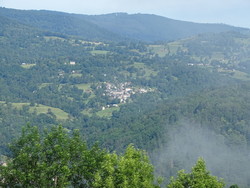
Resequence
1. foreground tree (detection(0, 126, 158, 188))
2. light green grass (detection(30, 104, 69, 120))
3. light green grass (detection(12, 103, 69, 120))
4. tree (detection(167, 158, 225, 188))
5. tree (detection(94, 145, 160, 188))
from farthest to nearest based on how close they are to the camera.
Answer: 1. light green grass (detection(30, 104, 69, 120))
2. light green grass (detection(12, 103, 69, 120))
3. tree (detection(167, 158, 225, 188))
4. tree (detection(94, 145, 160, 188))
5. foreground tree (detection(0, 126, 158, 188))

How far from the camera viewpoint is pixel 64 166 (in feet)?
99.4

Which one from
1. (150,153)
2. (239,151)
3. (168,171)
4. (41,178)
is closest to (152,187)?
(41,178)

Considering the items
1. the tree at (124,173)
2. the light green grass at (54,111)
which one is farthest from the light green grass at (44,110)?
the tree at (124,173)

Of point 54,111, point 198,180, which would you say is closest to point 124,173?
point 198,180

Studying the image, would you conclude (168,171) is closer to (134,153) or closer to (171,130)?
(171,130)

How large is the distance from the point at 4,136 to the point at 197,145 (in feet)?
230

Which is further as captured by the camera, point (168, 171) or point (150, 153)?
point (150, 153)

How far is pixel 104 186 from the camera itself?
31.0 m

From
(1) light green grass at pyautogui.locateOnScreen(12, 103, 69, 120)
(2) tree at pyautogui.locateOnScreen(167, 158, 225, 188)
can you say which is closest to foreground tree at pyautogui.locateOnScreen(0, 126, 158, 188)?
(2) tree at pyautogui.locateOnScreen(167, 158, 225, 188)

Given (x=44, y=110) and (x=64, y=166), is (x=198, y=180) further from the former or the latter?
(x=44, y=110)

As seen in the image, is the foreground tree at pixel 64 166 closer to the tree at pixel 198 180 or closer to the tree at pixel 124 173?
the tree at pixel 124 173

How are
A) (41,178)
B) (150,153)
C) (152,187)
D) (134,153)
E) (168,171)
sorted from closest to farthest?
(41,178) < (152,187) < (134,153) < (168,171) < (150,153)

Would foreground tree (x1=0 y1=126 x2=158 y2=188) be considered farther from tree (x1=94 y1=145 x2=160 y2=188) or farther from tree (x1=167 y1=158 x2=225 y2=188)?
tree (x1=167 y1=158 x2=225 y2=188)

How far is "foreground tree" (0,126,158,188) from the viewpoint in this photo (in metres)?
30.7
